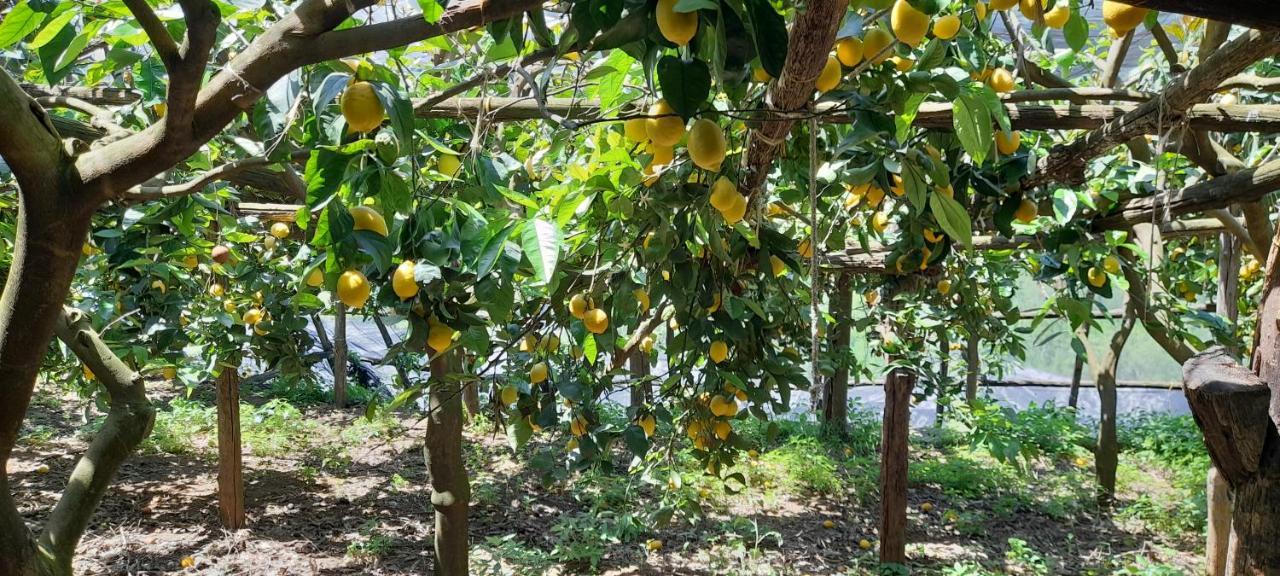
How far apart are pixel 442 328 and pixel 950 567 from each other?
338 cm

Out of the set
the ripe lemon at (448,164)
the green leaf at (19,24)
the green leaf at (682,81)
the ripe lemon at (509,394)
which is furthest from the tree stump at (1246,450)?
the green leaf at (19,24)

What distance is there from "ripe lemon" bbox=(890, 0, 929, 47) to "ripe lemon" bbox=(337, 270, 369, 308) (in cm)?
80

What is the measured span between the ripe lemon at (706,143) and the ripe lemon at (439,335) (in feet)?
1.63

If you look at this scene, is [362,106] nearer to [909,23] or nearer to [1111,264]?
[909,23]

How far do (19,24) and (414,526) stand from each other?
3.55 meters

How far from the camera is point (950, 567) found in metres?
3.76

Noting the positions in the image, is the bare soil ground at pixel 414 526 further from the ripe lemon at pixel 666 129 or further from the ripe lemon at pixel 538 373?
the ripe lemon at pixel 666 129

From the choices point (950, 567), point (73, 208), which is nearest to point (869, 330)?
point (950, 567)

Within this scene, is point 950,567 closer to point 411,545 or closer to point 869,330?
point 869,330

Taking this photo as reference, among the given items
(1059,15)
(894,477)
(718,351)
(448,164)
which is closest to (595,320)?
(718,351)

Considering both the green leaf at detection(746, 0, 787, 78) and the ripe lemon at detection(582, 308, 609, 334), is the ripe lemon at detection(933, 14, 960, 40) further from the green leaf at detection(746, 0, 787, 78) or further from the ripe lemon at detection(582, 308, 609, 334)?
the ripe lemon at detection(582, 308, 609, 334)

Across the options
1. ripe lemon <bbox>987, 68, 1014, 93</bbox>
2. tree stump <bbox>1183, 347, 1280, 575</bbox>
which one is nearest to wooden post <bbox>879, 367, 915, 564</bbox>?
ripe lemon <bbox>987, 68, 1014, 93</bbox>

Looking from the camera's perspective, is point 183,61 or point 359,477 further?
point 359,477

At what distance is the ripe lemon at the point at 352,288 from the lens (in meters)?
1.09
